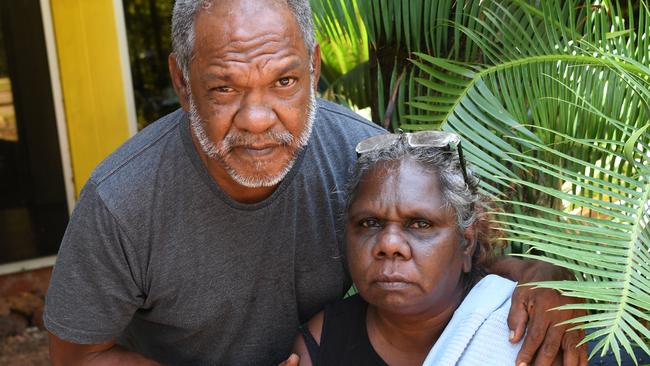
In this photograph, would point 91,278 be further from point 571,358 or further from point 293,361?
point 571,358

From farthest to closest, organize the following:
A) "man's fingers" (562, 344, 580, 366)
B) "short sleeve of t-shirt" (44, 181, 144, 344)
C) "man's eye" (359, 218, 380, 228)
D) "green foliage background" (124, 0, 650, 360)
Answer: "green foliage background" (124, 0, 650, 360) → "short sleeve of t-shirt" (44, 181, 144, 344) → "man's eye" (359, 218, 380, 228) → "man's fingers" (562, 344, 580, 366)

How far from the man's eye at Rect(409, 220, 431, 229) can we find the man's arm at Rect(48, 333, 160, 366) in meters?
0.83

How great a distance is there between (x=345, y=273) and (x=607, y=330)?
1084mm

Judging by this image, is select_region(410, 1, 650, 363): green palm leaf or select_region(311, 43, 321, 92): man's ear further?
select_region(410, 1, 650, 363): green palm leaf

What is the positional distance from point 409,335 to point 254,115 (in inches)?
27.0

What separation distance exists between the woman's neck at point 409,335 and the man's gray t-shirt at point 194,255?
0.32m

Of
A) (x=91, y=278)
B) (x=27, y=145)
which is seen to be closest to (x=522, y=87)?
(x=91, y=278)

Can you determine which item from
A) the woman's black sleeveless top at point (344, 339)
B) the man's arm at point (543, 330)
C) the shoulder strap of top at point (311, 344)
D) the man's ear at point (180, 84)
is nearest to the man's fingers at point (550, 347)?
the man's arm at point (543, 330)

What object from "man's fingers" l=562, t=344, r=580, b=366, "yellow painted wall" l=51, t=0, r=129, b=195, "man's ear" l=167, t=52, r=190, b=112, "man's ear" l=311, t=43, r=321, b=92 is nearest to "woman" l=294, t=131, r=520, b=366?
"man's fingers" l=562, t=344, r=580, b=366

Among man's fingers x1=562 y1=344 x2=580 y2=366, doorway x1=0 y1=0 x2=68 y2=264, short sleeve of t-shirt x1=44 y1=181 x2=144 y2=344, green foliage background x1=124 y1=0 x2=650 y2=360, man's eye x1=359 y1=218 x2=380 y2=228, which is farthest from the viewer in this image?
doorway x1=0 y1=0 x2=68 y2=264

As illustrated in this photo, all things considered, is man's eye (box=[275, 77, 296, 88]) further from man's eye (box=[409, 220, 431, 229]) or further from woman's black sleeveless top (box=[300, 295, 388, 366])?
woman's black sleeveless top (box=[300, 295, 388, 366])

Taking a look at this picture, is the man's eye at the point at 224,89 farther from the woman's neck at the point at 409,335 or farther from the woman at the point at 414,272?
the woman's neck at the point at 409,335

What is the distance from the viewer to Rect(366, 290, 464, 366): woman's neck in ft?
7.22

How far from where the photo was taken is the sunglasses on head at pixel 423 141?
85.5 inches
